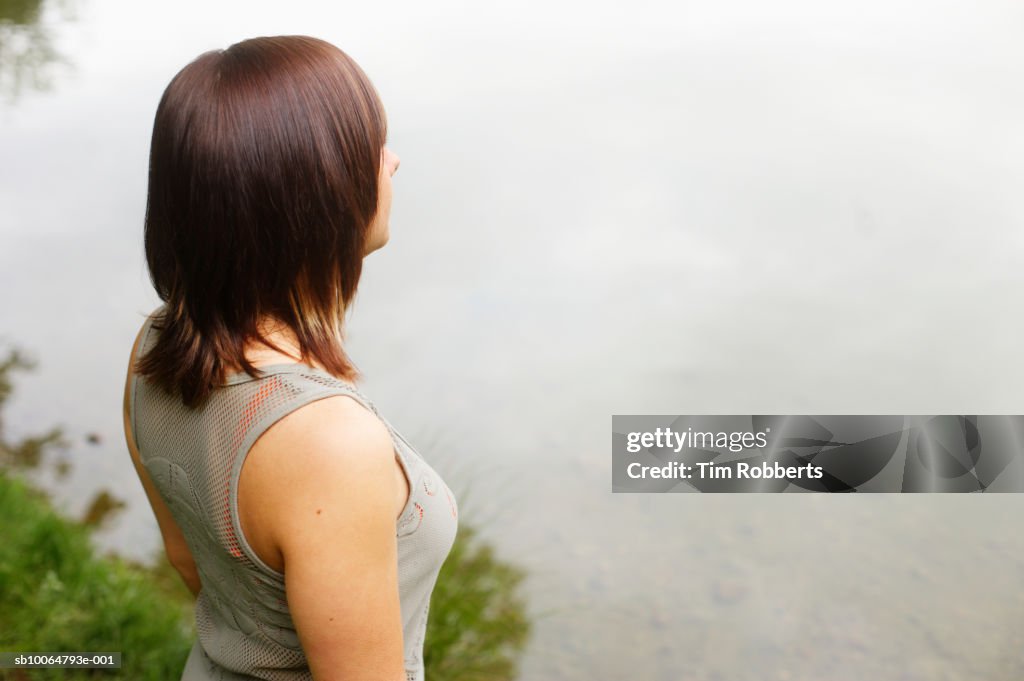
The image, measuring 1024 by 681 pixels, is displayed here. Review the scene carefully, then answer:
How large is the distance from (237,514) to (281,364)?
146mm

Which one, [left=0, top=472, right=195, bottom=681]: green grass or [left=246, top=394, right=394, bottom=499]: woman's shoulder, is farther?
Answer: [left=0, top=472, right=195, bottom=681]: green grass

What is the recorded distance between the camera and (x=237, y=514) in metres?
0.91

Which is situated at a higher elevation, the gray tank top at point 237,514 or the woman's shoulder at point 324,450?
the woman's shoulder at point 324,450

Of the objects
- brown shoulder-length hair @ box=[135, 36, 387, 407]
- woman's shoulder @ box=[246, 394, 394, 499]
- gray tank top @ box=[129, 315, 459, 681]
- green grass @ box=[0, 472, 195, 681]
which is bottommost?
green grass @ box=[0, 472, 195, 681]

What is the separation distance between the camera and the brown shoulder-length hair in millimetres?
907

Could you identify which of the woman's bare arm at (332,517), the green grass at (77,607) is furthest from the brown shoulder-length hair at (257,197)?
the green grass at (77,607)

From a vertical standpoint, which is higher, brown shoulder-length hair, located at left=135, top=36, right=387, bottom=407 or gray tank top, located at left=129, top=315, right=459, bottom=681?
brown shoulder-length hair, located at left=135, top=36, right=387, bottom=407

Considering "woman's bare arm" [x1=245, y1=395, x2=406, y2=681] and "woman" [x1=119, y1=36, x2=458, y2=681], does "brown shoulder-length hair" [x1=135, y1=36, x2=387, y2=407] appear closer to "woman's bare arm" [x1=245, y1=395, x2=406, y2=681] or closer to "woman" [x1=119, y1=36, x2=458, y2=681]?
"woman" [x1=119, y1=36, x2=458, y2=681]

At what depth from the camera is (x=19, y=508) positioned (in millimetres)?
2896

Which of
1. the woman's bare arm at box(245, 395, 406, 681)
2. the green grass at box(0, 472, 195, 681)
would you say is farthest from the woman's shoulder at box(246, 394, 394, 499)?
the green grass at box(0, 472, 195, 681)

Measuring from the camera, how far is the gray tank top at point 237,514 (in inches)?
35.5

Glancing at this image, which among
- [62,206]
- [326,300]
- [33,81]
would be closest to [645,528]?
[326,300]

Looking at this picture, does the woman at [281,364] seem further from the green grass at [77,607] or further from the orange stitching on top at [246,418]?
the green grass at [77,607]

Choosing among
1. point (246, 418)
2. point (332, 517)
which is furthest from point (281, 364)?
point (332, 517)
